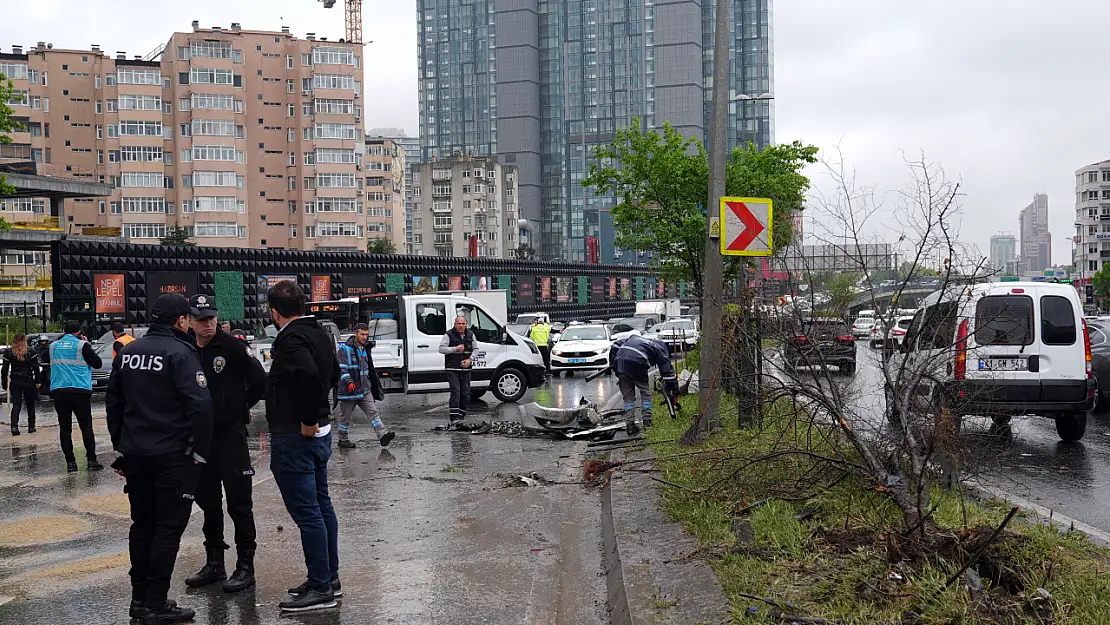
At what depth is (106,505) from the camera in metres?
9.14

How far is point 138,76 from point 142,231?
1487cm

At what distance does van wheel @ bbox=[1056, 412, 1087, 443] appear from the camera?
12.2 m

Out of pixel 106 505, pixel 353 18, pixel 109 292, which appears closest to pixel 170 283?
pixel 109 292

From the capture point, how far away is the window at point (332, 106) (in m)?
97.0

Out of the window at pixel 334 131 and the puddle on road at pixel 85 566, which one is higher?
the window at pixel 334 131

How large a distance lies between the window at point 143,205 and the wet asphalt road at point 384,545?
8962cm

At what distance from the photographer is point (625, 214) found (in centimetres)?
3159

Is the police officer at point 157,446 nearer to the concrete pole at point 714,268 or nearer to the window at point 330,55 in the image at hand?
the concrete pole at point 714,268

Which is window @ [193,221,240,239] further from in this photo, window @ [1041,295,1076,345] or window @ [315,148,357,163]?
window @ [1041,295,1076,345]

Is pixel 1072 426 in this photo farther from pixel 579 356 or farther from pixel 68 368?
pixel 579 356

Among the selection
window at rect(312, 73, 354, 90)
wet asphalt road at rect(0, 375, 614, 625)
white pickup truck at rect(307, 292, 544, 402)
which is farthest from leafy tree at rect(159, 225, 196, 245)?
wet asphalt road at rect(0, 375, 614, 625)

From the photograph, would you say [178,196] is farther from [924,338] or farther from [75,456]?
[924,338]

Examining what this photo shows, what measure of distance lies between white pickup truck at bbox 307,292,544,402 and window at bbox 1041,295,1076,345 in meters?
9.83

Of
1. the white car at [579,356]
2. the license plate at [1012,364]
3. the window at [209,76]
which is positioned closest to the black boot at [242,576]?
the license plate at [1012,364]
